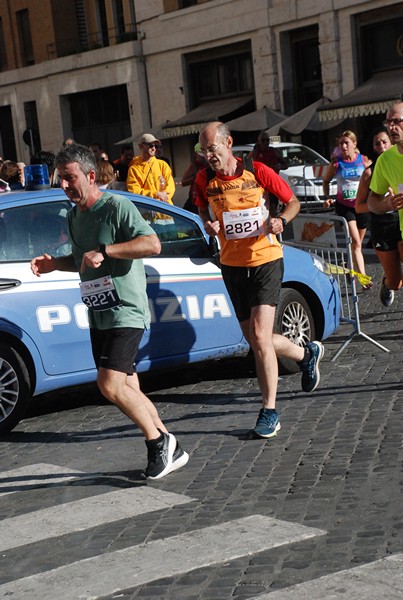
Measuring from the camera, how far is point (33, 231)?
8086 mm

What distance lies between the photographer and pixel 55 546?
17.8ft

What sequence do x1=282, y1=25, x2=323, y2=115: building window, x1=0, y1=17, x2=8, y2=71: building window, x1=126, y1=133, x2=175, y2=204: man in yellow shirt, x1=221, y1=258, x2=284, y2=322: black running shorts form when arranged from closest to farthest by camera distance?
x1=221, y1=258, x2=284, y2=322: black running shorts, x1=126, y1=133, x2=175, y2=204: man in yellow shirt, x1=282, y1=25, x2=323, y2=115: building window, x1=0, y1=17, x2=8, y2=71: building window

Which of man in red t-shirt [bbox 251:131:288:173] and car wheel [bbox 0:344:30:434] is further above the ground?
man in red t-shirt [bbox 251:131:288:173]

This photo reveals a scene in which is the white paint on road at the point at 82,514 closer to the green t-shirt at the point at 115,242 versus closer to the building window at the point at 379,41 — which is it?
the green t-shirt at the point at 115,242

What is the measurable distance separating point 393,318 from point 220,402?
11.2 feet

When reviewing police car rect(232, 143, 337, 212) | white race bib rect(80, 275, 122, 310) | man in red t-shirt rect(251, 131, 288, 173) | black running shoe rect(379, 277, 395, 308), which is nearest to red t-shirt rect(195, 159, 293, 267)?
white race bib rect(80, 275, 122, 310)

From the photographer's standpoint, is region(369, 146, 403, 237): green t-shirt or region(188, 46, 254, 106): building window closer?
region(369, 146, 403, 237): green t-shirt

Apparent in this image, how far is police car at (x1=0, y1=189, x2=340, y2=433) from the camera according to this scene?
7785 millimetres

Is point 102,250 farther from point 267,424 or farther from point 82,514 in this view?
point 267,424

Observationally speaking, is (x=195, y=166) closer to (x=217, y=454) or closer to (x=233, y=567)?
(x=217, y=454)

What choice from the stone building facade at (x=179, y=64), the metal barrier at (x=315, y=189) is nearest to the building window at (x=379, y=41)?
the stone building facade at (x=179, y=64)

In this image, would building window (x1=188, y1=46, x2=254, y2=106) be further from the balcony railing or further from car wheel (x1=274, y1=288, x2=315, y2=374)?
car wheel (x1=274, y1=288, x2=315, y2=374)

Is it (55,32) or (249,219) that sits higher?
(55,32)

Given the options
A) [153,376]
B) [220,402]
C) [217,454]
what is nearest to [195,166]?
[153,376]
